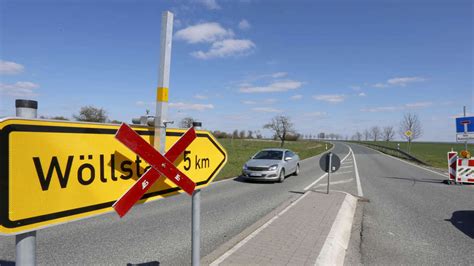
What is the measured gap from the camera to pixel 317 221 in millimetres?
5875

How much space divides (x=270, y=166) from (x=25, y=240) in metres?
11.1

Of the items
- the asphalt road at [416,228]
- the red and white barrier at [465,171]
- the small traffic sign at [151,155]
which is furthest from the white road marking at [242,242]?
the red and white barrier at [465,171]

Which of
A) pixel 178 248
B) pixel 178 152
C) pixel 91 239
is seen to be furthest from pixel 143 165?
pixel 91 239

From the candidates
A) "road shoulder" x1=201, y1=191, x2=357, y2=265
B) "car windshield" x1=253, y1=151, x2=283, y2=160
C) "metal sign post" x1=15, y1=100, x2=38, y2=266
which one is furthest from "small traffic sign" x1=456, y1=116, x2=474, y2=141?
"metal sign post" x1=15, y1=100, x2=38, y2=266

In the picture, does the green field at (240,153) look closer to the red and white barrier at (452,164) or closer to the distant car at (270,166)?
the distant car at (270,166)

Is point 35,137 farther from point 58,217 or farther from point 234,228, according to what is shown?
point 234,228

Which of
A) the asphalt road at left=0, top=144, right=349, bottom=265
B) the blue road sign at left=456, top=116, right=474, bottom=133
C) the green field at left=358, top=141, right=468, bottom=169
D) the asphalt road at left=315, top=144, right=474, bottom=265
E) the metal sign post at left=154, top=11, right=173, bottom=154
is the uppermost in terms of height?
the blue road sign at left=456, top=116, right=474, bottom=133

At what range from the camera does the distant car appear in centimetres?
1207

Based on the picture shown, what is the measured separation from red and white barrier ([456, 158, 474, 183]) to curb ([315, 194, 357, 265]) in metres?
8.71

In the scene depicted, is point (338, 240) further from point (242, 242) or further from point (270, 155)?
point (270, 155)

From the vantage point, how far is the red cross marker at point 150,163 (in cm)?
185

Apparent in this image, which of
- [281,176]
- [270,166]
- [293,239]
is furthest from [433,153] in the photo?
[293,239]

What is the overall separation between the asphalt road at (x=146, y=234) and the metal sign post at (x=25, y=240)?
2842 millimetres

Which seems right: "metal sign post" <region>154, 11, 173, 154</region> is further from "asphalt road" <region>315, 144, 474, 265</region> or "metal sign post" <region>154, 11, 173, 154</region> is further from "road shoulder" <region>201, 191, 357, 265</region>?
"asphalt road" <region>315, 144, 474, 265</region>
